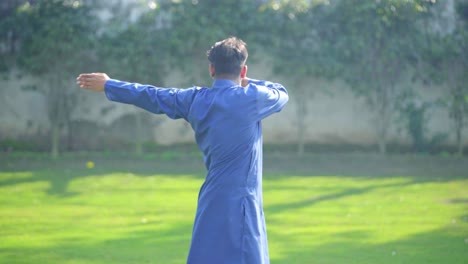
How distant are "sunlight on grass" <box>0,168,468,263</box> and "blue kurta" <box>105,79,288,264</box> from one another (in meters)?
2.44

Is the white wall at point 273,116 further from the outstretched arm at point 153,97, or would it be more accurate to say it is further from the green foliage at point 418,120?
the outstretched arm at point 153,97

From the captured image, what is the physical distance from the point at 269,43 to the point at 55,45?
4.10m

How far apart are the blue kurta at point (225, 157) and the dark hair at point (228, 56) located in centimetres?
7

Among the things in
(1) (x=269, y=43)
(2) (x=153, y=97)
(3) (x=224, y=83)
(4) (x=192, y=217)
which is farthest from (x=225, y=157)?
(1) (x=269, y=43)

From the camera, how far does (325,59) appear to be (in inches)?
524

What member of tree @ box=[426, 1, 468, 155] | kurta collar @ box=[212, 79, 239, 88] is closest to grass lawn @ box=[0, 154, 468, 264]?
tree @ box=[426, 1, 468, 155]

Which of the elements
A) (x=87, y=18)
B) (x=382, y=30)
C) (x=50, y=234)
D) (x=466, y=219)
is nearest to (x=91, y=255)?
(x=50, y=234)

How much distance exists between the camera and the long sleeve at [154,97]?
377cm

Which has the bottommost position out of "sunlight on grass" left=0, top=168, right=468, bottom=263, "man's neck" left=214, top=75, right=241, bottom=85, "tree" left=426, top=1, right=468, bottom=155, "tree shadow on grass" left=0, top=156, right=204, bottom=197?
"sunlight on grass" left=0, top=168, right=468, bottom=263

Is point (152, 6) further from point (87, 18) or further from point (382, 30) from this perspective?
point (382, 30)

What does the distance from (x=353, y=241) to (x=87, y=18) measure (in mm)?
8347

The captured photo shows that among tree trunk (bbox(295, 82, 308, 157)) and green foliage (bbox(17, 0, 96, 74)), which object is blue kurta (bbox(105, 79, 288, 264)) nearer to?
green foliage (bbox(17, 0, 96, 74))

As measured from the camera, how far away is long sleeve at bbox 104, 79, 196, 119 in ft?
12.4

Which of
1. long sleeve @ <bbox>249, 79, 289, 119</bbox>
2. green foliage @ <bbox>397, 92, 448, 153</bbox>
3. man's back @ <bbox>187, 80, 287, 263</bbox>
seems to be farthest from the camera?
green foliage @ <bbox>397, 92, 448, 153</bbox>
